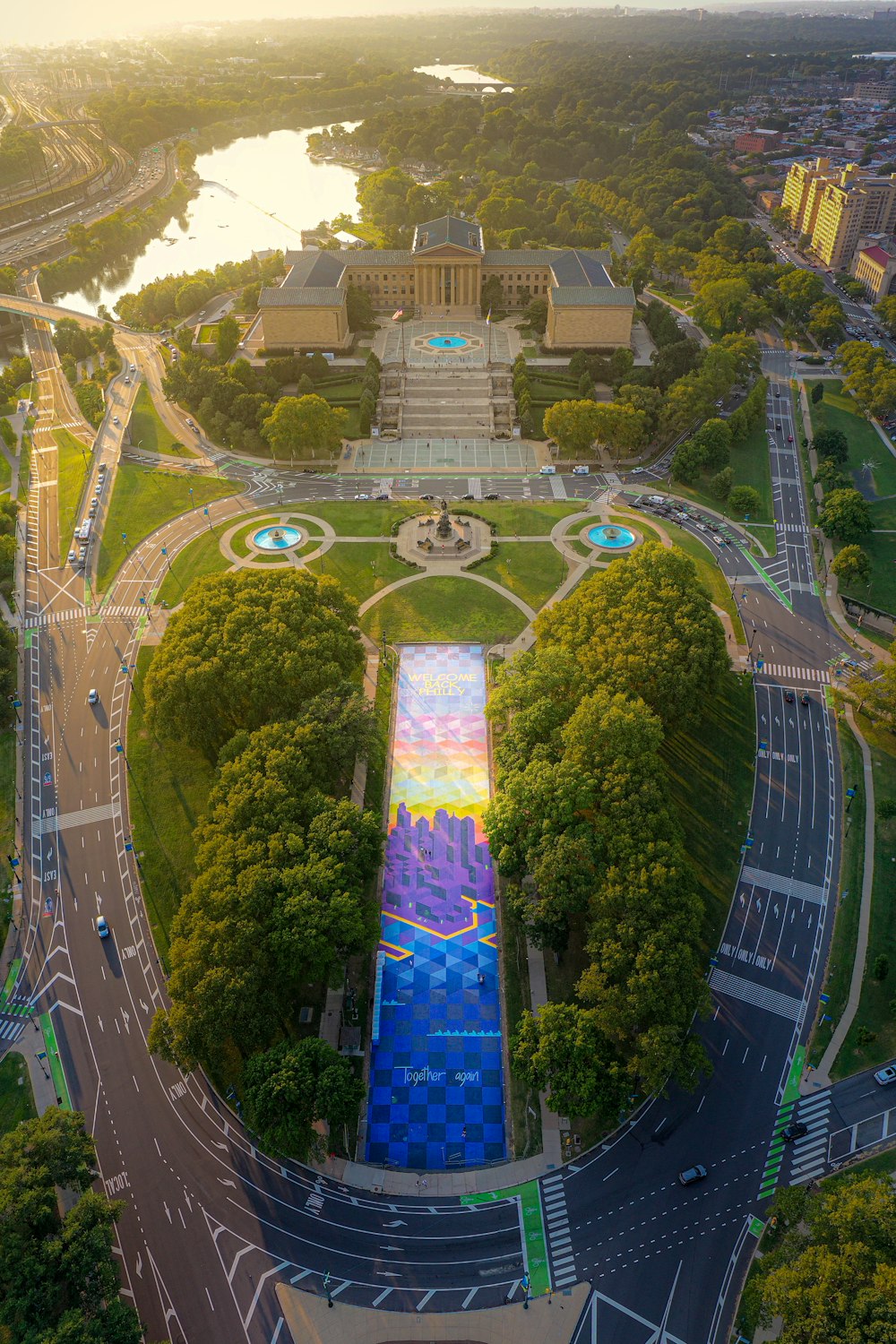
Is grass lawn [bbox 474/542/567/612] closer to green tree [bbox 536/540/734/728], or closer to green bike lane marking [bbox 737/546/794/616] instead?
green tree [bbox 536/540/734/728]

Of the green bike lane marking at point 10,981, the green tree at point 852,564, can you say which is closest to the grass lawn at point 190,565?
the green bike lane marking at point 10,981

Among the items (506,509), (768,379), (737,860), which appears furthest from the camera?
(768,379)

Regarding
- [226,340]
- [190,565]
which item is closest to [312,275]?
[226,340]

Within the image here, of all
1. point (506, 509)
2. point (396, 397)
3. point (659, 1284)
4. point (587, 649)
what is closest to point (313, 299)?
point (396, 397)

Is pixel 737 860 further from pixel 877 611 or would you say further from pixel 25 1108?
pixel 25 1108

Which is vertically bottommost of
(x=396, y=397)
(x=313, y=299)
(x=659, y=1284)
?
(x=659, y=1284)

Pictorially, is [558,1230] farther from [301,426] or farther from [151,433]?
[151,433]
